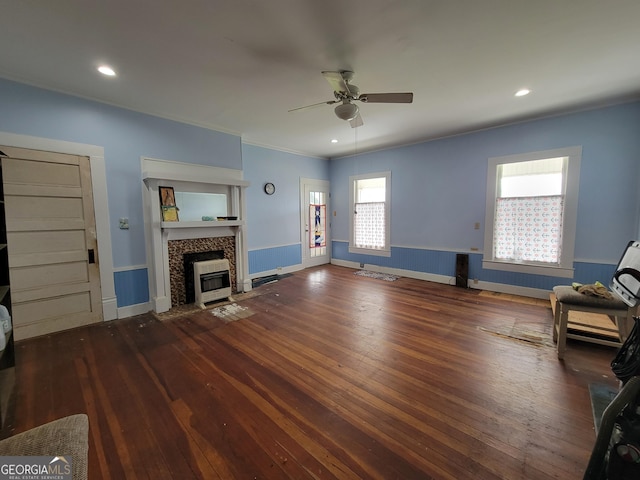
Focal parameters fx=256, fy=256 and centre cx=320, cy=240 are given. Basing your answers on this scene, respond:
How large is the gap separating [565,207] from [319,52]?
13.4ft

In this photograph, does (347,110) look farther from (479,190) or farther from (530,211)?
(530,211)

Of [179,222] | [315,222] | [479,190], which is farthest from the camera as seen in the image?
[315,222]

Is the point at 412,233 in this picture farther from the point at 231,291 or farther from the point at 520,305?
the point at 231,291

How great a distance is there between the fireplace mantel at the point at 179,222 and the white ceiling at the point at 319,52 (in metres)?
0.87

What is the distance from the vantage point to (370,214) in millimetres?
6051

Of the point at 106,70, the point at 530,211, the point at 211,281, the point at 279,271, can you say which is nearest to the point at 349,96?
the point at 106,70

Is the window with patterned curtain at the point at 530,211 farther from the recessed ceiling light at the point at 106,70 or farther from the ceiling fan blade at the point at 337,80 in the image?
the recessed ceiling light at the point at 106,70

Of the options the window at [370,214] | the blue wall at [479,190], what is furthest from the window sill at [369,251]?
the blue wall at [479,190]

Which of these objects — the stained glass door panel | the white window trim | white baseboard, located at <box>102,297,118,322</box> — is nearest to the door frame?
white baseboard, located at <box>102,297,118,322</box>

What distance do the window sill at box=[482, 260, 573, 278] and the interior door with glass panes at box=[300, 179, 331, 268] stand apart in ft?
11.9

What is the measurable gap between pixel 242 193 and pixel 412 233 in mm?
3493

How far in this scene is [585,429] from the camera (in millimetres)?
1649

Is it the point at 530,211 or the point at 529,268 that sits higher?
the point at 530,211

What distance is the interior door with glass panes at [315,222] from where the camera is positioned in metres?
6.24
